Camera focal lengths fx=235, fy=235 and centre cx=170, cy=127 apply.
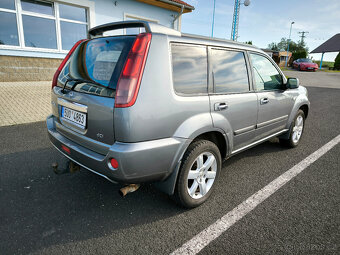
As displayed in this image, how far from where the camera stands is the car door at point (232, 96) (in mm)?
2519

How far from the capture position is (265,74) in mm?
3361

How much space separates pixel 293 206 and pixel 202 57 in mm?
1850

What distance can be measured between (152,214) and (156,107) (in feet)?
3.68

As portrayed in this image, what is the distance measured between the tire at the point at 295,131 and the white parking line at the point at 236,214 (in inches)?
20.9

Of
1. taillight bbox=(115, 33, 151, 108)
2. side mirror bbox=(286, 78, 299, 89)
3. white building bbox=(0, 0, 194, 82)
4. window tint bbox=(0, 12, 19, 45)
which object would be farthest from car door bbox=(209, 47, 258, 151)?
window tint bbox=(0, 12, 19, 45)

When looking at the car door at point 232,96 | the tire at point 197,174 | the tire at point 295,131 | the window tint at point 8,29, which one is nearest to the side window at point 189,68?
the car door at point 232,96

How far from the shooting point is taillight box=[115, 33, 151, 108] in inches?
74.2

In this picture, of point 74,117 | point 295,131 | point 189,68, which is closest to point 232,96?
point 189,68

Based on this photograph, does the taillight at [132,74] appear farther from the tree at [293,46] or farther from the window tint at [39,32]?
the tree at [293,46]

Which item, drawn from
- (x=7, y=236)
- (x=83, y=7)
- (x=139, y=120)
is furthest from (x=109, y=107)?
(x=83, y=7)

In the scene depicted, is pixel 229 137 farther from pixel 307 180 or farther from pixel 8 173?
pixel 8 173

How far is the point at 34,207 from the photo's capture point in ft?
8.00

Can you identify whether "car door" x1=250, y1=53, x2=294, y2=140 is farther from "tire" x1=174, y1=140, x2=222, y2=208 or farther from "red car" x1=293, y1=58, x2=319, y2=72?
"red car" x1=293, y1=58, x2=319, y2=72

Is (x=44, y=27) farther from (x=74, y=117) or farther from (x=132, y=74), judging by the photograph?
(x=132, y=74)
